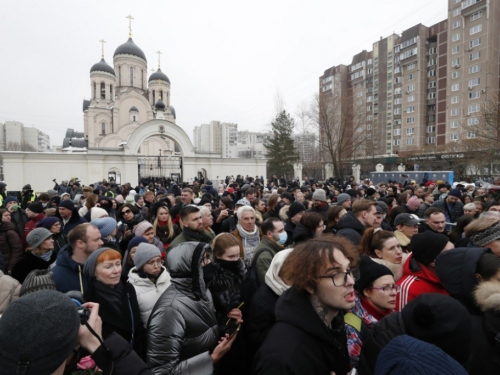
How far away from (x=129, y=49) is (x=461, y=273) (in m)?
64.4

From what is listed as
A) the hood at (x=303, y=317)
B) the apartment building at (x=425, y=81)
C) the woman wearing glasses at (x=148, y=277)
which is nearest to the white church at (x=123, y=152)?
the apartment building at (x=425, y=81)

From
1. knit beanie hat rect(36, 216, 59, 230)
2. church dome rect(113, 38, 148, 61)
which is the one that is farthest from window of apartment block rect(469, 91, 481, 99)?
church dome rect(113, 38, 148, 61)

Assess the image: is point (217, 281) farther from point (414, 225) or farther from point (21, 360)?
point (414, 225)

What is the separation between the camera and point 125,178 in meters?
25.8

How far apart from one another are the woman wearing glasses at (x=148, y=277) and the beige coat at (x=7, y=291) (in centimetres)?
89

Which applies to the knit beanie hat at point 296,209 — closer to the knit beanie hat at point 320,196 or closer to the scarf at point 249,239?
the scarf at point 249,239

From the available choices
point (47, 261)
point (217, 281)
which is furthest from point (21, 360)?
point (47, 261)

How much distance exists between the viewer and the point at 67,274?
9.29ft

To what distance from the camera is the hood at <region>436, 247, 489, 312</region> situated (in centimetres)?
203

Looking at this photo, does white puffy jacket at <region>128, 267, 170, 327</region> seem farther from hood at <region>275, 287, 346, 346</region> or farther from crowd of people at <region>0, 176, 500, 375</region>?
hood at <region>275, 287, 346, 346</region>

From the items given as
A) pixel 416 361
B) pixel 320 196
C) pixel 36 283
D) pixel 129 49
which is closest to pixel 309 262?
pixel 416 361

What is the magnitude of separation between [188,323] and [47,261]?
2541 mm

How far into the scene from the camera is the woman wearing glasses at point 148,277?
2.68 meters

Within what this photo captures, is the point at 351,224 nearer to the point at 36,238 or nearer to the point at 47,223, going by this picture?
the point at 36,238
